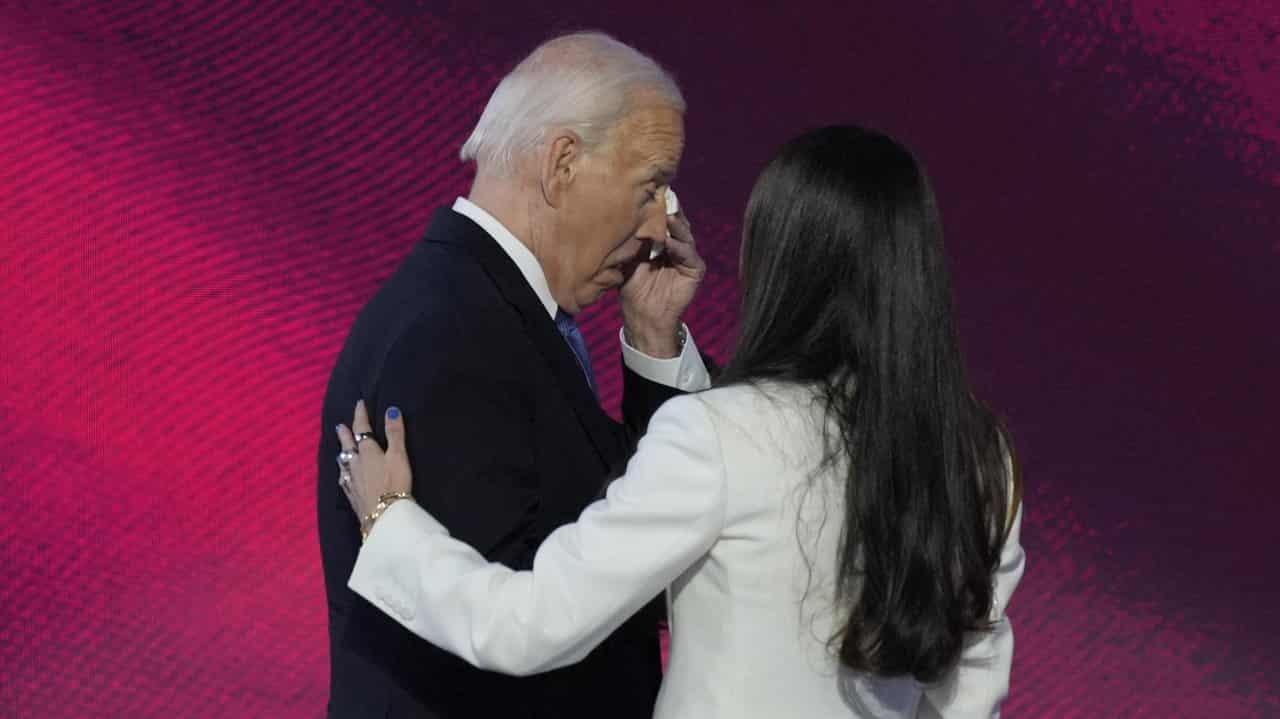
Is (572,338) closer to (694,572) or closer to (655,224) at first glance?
(655,224)

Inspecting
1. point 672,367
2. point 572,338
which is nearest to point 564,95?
point 572,338

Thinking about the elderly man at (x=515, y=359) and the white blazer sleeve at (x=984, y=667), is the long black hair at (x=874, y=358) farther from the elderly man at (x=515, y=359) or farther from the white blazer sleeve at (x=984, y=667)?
the elderly man at (x=515, y=359)

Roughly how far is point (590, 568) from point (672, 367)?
0.73 m

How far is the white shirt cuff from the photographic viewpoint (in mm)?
2252

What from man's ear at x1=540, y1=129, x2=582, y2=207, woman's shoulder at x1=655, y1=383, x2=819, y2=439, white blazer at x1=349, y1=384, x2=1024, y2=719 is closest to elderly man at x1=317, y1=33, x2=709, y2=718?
man's ear at x1=540, y1=129, x2=582, y2=207

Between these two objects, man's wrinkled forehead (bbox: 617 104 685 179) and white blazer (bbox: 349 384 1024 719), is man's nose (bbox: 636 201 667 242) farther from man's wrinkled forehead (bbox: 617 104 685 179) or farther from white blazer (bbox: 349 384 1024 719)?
white blazer (bbox: 349 384 1024 719)

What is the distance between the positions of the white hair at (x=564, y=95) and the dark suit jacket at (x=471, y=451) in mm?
122

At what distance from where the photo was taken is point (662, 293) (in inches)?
89.7

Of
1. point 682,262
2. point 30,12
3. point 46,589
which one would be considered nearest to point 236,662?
Result: point 46,589

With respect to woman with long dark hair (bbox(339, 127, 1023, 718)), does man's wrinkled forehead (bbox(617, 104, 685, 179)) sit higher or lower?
higher

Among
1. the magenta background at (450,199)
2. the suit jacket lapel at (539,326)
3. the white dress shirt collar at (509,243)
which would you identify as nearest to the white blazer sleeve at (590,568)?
the suit jacket lapel at (539,326)

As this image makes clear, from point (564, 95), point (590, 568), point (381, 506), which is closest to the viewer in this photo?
point (590, 568)

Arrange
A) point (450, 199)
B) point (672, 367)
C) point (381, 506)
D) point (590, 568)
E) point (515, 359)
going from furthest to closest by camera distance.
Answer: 1. point (450, 199)
2. point (672, 367)
3. point (515, 359)
4. point (381, 506)
5. point (590, 568)

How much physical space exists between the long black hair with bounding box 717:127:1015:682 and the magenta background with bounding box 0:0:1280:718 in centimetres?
173
